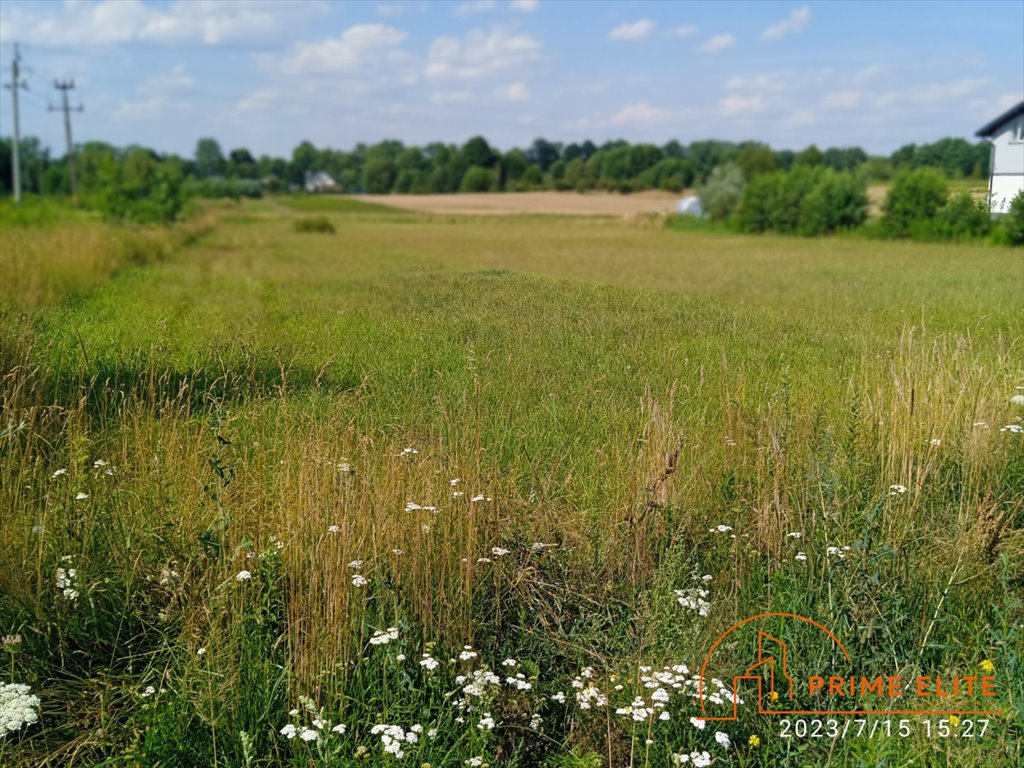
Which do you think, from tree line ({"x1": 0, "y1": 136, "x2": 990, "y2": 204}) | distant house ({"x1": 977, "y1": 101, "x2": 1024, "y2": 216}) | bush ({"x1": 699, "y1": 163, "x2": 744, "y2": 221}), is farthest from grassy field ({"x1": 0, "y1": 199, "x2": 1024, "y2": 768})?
bush ({"x1": 699, "y1": 163, "x2": 744, "y2": 221})

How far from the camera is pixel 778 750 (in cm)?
406

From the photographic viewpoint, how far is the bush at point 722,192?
45312 mm

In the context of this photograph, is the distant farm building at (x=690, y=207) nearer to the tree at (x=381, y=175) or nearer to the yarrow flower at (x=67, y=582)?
the tree at (x=381, y=175)

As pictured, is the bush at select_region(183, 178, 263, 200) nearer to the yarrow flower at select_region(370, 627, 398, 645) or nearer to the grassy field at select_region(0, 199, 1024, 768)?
the grassy field at select_region(0, 199, 1024, 768)

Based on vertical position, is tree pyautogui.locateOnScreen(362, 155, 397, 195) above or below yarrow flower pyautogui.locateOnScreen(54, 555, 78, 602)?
above

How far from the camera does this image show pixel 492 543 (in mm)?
4992

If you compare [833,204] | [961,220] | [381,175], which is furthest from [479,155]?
[961,220]

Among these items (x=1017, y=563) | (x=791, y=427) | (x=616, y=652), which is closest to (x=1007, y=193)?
(x=791, y=427)

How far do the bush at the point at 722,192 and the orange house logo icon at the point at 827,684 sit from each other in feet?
138

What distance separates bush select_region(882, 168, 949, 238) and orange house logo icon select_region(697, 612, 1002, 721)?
1140cm

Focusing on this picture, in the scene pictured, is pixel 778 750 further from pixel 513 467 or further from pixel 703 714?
pixel 513 467

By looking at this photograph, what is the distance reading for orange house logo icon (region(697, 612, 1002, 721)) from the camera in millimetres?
4188

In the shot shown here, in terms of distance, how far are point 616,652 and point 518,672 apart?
1.76 ft

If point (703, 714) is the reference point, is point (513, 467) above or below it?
above
